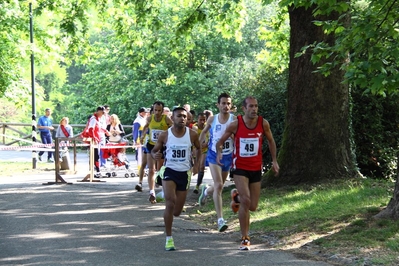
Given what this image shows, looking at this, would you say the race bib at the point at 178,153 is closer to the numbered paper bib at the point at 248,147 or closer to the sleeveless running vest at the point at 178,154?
the sleeveless running vest at the point at 178,154

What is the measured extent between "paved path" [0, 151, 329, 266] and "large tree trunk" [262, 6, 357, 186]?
2659mm

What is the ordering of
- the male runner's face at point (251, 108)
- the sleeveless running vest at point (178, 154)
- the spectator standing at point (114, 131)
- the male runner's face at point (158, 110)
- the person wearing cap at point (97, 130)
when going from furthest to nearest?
the spectator standing at point (114, 131)
the person wearing cap at point (97, 130)
the male runner's face at point (158, 110)
the sleeveless running vest at point (178, 154)
the male runner's face at point (251, 108)

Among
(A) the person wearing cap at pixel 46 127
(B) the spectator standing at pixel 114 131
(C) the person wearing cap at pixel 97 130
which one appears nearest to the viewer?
(C) the person wearing cap at pixel 97 130

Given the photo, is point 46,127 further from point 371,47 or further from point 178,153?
point 371,47

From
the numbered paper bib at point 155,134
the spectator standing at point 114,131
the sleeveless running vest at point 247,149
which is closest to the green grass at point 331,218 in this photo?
the sleeveless running vest at point 247,149

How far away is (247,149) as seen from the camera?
10.8 meters

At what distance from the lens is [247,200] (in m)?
10.7

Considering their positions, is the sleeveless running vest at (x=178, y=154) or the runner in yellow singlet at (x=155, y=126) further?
the runner in yellow singlet at (x=155, y=126)

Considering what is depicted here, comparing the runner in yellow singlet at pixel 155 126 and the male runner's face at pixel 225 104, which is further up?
the male runner's face at pixel 225 104

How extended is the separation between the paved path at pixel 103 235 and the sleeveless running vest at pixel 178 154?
3.40ft

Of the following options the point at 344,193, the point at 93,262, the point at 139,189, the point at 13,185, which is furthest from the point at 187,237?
the point at 13,185

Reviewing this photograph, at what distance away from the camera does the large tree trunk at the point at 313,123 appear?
15836 millimetres

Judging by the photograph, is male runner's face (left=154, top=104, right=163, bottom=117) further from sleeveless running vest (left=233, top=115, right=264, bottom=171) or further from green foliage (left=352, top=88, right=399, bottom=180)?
sleeveless running vest (left=233, top=115, right=264, bottom=171)

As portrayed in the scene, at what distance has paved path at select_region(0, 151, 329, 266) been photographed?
9.80m
